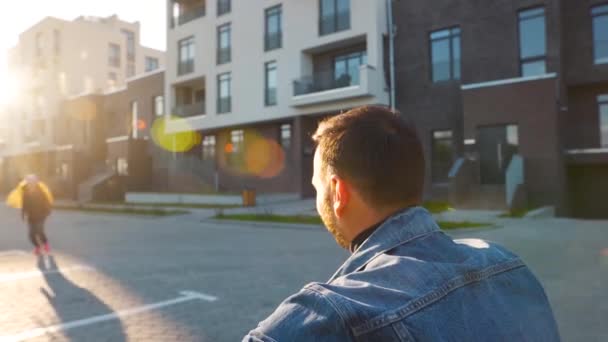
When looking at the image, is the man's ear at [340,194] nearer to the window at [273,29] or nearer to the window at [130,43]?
the window at [273,29]

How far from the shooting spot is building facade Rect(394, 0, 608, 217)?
1675 cm

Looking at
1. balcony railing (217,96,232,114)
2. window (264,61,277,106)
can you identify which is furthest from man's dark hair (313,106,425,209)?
balcony railing (217,96,232,114)

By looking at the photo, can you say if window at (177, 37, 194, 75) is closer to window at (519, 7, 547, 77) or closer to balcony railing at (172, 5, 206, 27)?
balcony railing at (172, 5, 206, 27)

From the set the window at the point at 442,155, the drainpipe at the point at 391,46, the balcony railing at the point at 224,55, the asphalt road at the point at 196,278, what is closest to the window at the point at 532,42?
the window at the point at 442,155

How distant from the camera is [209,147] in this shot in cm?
3041

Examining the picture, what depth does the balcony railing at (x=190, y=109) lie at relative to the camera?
96.3ft

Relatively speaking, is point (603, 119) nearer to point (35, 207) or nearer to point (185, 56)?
point (35, 207)

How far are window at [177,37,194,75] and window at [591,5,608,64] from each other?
23.1 m

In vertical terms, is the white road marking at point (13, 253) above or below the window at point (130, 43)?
below

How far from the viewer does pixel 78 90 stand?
150 ft

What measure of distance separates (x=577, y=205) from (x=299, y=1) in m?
17.1

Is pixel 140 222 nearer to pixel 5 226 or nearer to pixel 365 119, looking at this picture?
pixel 5 226

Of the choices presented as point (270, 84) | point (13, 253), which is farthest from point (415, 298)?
point (270, 84)

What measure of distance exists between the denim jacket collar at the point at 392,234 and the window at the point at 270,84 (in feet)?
79.9
